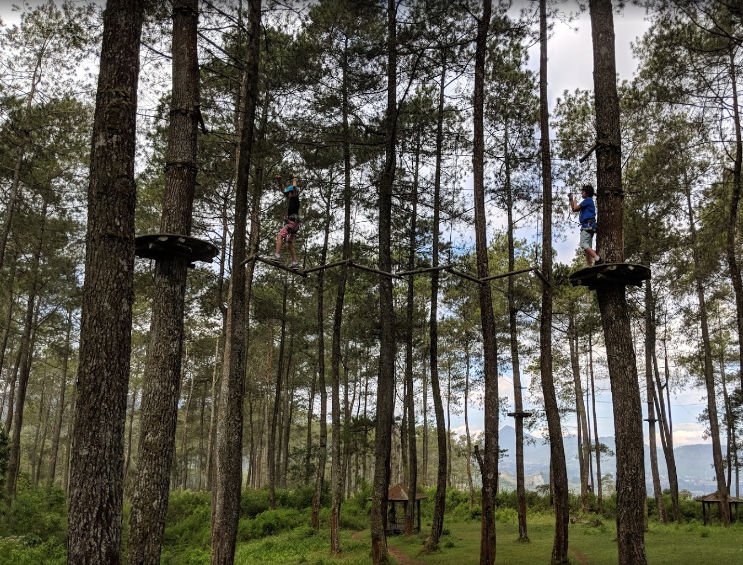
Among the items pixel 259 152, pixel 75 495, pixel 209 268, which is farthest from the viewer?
pixel 209 268

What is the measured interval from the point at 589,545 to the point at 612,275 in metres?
10.1

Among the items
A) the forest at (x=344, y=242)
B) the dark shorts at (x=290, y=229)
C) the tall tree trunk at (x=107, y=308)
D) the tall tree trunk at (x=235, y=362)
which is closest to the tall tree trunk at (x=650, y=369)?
the forest at (x=344, y=242)

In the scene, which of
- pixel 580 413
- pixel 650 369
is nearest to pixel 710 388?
pixel 650 369

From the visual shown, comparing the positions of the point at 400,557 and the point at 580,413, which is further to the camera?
the point at 580,413

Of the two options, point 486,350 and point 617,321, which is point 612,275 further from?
point 486,350

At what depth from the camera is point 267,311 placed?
21078 millimetres

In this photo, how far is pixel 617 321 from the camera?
6695 mm

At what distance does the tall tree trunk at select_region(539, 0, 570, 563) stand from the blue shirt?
9.00 ft

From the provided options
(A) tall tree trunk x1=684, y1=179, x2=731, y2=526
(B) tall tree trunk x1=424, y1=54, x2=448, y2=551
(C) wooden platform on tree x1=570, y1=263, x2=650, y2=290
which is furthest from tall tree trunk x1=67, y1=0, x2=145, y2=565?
(A) tall tree trunk x1=684, y1=179, x2=731, y2=526

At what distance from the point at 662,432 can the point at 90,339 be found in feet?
78.2

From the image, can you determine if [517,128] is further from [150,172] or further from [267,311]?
[267,311]

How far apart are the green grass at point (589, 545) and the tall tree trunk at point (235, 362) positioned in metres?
6.10

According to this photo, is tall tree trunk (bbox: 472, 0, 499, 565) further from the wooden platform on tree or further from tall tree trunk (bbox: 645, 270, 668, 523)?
tall tree trunk (bbox: 645, 270, 668, 523)

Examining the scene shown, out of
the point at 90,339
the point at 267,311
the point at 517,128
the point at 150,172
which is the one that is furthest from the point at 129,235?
the point at 267,311
